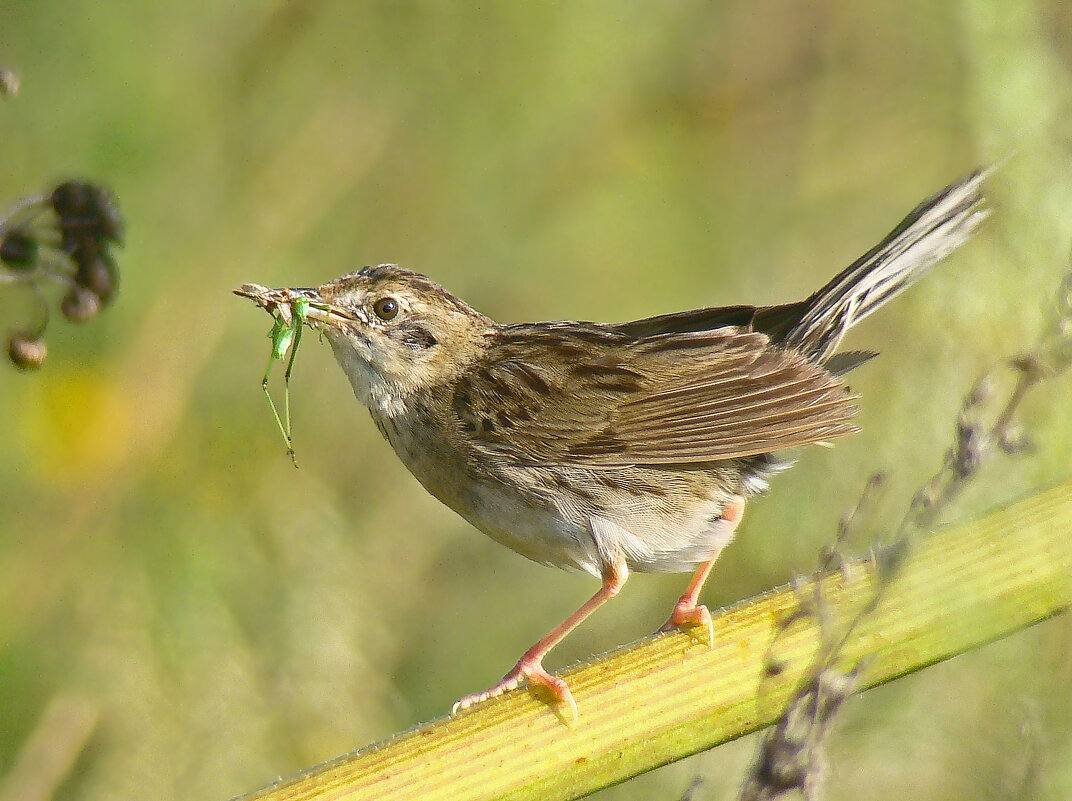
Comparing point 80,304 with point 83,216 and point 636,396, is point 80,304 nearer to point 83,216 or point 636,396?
point 83,216

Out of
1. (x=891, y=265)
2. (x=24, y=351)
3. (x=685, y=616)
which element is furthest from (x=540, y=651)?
(x=24, y=351)

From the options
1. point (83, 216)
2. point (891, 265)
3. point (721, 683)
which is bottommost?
point (721, 683)

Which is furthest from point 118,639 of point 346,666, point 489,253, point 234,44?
point 234,44

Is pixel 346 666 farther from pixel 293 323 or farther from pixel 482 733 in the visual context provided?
pixel 482 733

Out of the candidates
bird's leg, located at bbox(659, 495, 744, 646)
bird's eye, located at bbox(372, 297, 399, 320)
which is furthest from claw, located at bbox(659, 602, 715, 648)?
bird's eye, located at bbox(372, 297, 399, 320)

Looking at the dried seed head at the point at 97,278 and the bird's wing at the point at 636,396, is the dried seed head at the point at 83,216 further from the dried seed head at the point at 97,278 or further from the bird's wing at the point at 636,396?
the bird's wing at the point at 636,396
